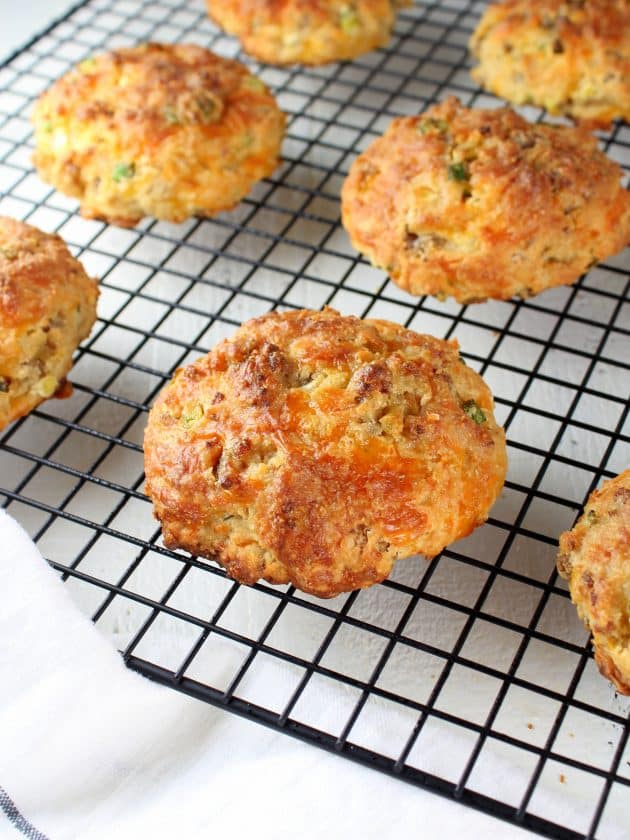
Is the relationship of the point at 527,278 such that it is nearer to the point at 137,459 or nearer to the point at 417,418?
the point at 417,418

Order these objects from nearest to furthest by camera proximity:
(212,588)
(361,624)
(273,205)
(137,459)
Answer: (361,624) < (212,588) < (137,459) < (273,205)

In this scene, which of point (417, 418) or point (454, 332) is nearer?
point (417, 418)

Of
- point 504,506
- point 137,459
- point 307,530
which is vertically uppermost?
point 307,530

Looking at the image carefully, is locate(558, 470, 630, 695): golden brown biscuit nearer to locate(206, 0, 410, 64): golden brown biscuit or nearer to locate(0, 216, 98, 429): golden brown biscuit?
locate(0, 216, 98, 429): golden brown biscuit

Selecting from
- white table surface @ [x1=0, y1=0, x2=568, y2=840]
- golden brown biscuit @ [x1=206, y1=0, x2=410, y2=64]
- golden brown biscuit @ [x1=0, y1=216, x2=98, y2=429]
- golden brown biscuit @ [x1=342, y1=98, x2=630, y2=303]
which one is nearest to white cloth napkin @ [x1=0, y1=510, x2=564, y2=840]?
white table surface @ [x1=0, y1=0, x2=568, y2=840]

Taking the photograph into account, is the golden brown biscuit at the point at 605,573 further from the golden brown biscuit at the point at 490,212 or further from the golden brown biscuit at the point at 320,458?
the golden brown biscuit at the point at 490,212

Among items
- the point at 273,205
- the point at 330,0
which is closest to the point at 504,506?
the point at 273,205
